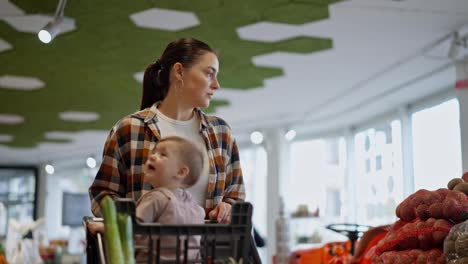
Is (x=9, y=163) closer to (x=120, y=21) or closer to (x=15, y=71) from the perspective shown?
(x=15, y=71)

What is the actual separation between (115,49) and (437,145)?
3815mm

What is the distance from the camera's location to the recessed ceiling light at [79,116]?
9312 millimetres

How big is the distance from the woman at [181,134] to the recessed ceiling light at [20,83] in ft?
18.8

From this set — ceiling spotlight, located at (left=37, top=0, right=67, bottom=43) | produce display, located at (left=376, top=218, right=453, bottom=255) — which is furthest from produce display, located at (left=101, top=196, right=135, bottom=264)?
ceiling spotlight, located at (left=37, top=0, right=67, bottom=43)

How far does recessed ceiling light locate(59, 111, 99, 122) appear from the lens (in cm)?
931

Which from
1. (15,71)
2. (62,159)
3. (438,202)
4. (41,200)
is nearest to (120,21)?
(15,71)

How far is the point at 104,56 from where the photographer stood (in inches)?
248

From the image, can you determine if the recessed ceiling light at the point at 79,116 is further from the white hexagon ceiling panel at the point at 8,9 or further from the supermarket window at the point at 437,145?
the supermarket window at the point at 437,145

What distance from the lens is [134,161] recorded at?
1.83 m

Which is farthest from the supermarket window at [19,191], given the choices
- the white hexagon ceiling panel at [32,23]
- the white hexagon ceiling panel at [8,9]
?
the white hexagon ceiling panel at [8,9]

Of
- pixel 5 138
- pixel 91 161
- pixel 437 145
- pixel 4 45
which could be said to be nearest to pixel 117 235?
pixel 4 45

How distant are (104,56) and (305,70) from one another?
2.09 meters

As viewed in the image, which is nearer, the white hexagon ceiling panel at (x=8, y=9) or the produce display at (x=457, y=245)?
the produce display at (x=457, y=245)

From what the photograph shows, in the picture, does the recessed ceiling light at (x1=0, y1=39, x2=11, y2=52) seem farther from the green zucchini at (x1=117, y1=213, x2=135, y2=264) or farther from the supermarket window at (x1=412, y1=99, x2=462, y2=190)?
the green zucchini at (x1=117, y1=213, x2=135, y2=264)
